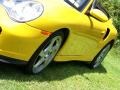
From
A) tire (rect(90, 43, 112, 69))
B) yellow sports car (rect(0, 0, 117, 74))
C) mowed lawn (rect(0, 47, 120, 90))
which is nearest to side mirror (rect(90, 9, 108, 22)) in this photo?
yellow sports car (rect(0, 0, 117, 74))

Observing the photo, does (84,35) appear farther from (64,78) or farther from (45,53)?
(45,53)

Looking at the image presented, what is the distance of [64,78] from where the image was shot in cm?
827

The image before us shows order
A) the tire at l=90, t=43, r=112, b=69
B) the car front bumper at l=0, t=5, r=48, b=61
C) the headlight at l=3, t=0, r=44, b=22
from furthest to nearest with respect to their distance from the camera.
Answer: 1. the tire at l=90, t=43, r=112, b=69
2. the headlight at l=3, t=0, r=44, b=22
3. the car front bumper at l=0, t=5, r=48, b=61

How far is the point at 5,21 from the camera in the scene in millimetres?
6664

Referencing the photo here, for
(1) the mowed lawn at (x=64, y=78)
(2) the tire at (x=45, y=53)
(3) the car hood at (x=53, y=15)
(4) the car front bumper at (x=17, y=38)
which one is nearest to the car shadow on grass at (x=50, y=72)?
(1) the mowed lawn at (x=64, y=78)

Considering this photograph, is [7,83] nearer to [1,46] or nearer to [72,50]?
[1,46]

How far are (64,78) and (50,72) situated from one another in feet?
1.04

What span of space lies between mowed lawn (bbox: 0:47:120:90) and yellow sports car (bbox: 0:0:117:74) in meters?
0.21

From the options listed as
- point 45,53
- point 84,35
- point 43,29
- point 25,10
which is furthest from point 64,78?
point 25,10

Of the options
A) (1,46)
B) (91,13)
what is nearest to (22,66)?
(1,46)

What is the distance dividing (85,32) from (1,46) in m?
1.95

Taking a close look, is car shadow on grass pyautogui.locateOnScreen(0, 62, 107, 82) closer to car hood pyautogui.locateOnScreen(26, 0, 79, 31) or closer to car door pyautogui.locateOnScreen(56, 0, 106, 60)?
car door pyautogui.locateOnScreen(56, 0, 106, 60)

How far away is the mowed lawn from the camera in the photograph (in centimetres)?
707

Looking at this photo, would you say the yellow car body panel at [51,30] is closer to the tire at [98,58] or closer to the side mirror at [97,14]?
the side mirror at [97,14]
